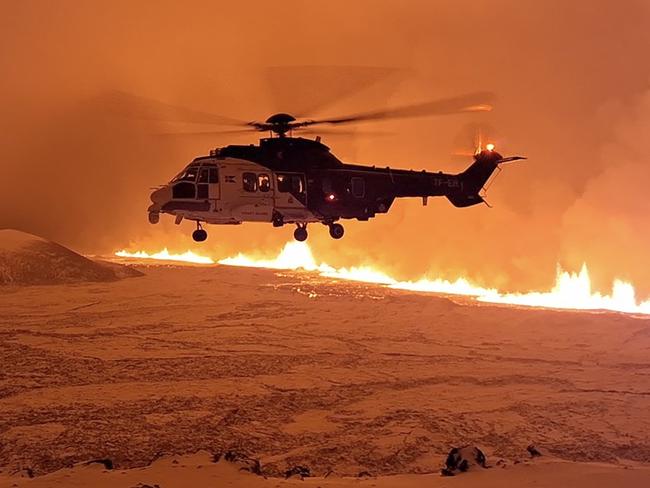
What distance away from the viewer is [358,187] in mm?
15500

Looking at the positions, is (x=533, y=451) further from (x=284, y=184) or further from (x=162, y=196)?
(x=162, y=196)

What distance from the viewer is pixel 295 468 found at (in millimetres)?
8266

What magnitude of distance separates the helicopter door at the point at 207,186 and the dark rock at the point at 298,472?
799 centimetres

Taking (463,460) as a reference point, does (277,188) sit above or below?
above

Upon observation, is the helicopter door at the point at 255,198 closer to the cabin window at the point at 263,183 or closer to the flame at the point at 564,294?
the cabin window at the point at 263,183

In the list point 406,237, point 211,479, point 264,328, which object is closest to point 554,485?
point 211,479

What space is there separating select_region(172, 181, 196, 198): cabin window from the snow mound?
16.5m

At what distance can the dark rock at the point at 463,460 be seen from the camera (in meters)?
8.08

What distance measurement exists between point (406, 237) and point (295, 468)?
39.6 m

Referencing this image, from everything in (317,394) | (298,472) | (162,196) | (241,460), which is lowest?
(298,472)

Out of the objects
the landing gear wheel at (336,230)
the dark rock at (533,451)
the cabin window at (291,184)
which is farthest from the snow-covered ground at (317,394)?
the cabin window at (291,184)

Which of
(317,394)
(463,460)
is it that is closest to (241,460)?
(463,460)

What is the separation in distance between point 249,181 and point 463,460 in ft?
29.3

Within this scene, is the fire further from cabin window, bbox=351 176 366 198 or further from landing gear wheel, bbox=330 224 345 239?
landing gear wheel, bbox=330 224 345 239
